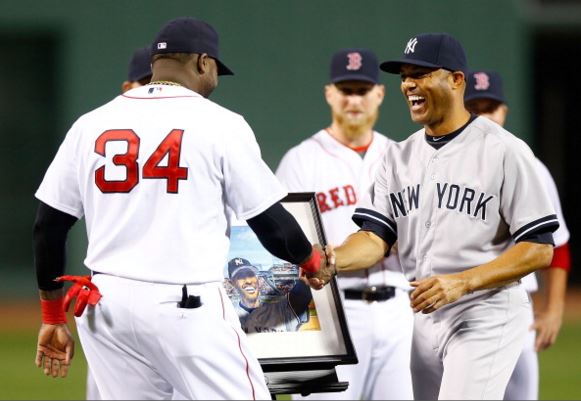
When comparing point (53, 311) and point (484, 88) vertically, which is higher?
point (484, 88)

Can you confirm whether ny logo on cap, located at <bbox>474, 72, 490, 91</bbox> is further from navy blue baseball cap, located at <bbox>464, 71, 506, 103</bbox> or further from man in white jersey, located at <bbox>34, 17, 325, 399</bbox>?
man in white jersey, located at <bbox>34, 17, 325, 399</bbox>

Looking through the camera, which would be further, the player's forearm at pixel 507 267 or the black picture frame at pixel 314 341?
the black picture frame at pixel 314 341

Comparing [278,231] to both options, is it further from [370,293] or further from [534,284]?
[534,284]

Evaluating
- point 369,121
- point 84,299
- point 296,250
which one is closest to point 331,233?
point 369,121

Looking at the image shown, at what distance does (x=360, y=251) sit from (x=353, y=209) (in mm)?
1393

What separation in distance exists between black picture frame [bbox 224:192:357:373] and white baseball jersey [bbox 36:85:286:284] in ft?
2.24

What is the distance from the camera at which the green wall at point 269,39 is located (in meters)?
13.7

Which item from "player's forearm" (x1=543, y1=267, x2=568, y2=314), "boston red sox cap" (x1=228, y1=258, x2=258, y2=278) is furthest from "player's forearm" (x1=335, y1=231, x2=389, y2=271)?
"player's forearm" (x1=543, y1=267, x2=568, y2=314)

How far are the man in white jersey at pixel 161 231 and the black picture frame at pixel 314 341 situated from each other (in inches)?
22.8

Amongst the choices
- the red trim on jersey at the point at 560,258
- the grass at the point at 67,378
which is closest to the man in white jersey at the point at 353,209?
the red trim on jersey at the point at 560,258

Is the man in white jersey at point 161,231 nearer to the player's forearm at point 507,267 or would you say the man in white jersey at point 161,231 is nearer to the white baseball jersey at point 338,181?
the player's forearm at point 507,267

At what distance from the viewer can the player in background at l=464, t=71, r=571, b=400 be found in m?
5.50

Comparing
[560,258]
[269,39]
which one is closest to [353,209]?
[560,258]

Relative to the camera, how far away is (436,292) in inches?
155
